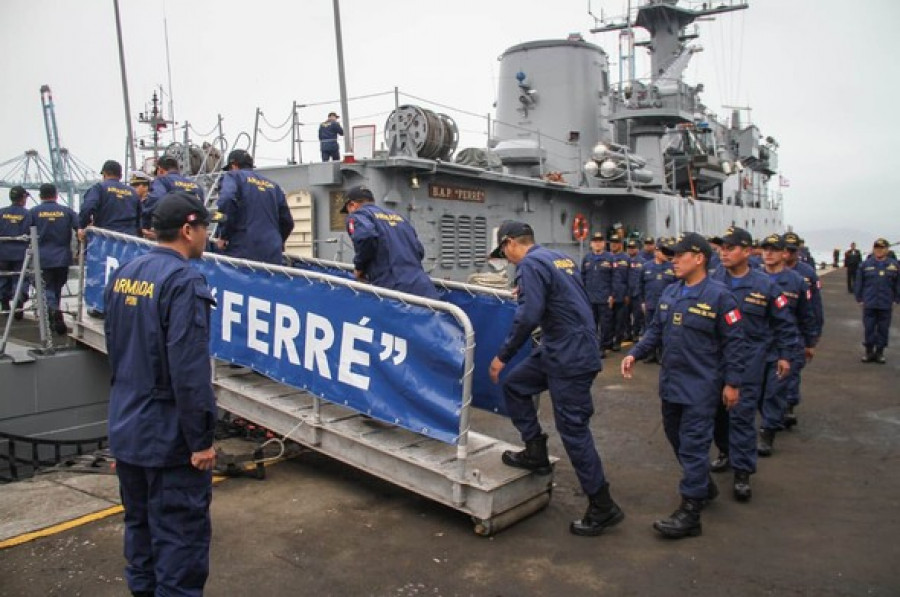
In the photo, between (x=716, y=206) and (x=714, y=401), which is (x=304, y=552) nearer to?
(x=714, y=401)

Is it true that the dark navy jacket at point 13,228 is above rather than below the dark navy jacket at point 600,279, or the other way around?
above

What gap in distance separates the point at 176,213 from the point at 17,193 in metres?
7.39

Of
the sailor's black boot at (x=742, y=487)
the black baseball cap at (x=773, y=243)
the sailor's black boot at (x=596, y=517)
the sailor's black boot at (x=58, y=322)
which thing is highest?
the black baseball cap at (x=773, y=243)

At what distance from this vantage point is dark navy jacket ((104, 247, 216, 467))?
2.70 metres

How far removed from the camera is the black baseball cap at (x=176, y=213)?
2.87m

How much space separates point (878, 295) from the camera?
1072 centimetres

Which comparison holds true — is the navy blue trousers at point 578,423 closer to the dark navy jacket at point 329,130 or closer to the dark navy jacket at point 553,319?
the dark navy jacket at point 553,319

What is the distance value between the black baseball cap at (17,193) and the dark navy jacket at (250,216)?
13.3ft

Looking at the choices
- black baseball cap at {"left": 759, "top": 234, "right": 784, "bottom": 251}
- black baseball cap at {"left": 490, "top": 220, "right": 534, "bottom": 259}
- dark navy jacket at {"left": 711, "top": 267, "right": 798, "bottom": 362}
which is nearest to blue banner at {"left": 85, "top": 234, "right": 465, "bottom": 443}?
black baseball cap at {"left": 490, "top": 220, "right": 534, "bottom": 259}

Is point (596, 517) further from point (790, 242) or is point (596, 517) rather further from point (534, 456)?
point (790, 242)

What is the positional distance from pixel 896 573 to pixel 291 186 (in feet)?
29.3

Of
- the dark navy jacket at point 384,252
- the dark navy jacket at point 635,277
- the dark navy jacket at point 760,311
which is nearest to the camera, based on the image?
the dark navy jacket at point 384,252

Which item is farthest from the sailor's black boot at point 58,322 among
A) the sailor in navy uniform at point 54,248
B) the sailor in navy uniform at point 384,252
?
the sailor in navy uniform at point 384,252

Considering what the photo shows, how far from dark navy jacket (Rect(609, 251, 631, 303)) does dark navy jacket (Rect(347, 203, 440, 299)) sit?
7176 millimetres
